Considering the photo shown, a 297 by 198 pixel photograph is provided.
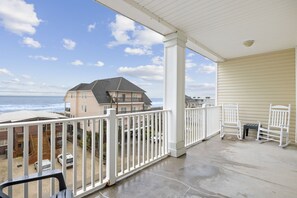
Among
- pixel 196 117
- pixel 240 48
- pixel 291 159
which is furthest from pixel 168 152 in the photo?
pixel 240 48

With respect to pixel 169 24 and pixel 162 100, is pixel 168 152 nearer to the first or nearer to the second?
pixel 162 100

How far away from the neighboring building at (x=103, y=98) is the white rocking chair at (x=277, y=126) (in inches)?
142

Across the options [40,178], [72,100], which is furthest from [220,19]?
[40,178]

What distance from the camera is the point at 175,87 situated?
11.0 feet

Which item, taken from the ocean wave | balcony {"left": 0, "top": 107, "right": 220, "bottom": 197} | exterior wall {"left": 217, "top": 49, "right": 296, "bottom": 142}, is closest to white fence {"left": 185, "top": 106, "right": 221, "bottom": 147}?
exterior wall {"left": 217, "top": 49, "right": 296, "bottom": 142}

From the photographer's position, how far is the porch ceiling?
98.5 inches

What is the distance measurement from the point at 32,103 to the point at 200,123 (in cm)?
384

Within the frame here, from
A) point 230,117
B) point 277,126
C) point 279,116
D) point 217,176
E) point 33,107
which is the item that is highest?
point 33,107

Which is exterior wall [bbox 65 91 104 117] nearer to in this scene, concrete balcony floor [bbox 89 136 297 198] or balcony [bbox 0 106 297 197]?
balcony [bbox 0 106 297 197]

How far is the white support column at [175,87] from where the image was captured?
3.36 meters

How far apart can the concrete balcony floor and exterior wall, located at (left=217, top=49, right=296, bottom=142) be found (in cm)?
154

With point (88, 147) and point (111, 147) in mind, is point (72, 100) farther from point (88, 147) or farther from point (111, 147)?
point (111, 147)

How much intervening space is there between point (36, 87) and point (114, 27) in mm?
1781

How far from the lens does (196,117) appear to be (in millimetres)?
4426
